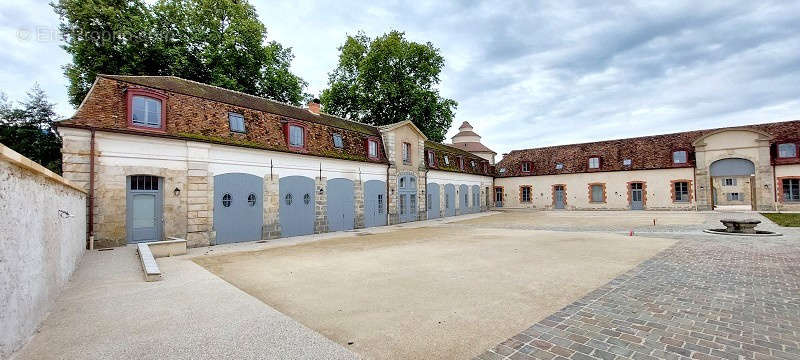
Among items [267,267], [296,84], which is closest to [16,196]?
[267,267]

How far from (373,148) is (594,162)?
74.3 feet

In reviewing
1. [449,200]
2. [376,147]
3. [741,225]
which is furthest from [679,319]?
[449,200]

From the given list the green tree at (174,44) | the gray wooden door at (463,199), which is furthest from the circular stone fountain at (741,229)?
the green tree at (174,44)

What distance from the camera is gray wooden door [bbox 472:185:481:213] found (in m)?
31.5

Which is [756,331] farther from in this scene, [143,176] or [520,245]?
[143,176]

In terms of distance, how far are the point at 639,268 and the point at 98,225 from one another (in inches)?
585

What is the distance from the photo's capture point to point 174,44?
21.7 metres

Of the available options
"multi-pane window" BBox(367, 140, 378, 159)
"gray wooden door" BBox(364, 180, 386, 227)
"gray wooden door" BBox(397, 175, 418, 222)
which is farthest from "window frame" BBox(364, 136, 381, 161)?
"gray wooden door" BBox(397, 175, 418, 222)

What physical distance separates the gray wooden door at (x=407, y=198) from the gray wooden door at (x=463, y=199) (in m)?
6.85

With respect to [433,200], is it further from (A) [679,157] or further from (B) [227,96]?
(A) [679,157]

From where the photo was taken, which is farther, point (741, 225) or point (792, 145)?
point (792, 145)

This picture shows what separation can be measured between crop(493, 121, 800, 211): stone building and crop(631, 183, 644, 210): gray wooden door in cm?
7

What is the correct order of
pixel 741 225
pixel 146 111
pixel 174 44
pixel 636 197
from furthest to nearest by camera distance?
1. pixel 636 197
2. pixel 174 44
3. pixel 741 225
4. pixel 146 111

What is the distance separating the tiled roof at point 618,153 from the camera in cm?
2625
